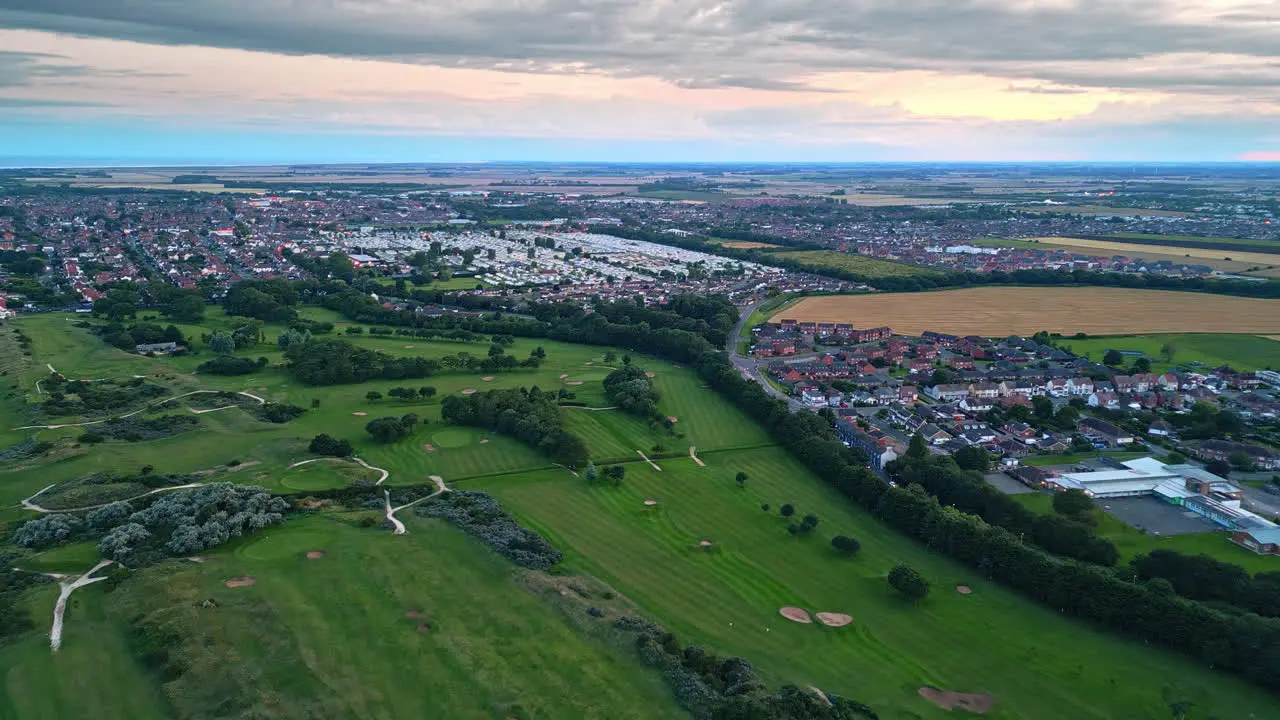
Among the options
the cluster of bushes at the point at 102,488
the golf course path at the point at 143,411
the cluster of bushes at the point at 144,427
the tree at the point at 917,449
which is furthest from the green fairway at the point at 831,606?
the golf course path at the point at 143,411

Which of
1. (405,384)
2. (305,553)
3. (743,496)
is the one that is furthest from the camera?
(405,384)

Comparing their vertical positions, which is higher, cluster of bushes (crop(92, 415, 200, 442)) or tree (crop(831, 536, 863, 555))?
cluster of bushes (crop(92, 415, 200, 442))

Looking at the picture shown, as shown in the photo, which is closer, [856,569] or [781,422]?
[856,569]

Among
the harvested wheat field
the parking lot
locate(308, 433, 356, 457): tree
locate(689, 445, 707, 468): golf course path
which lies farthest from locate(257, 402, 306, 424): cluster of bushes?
the harvested wheat field

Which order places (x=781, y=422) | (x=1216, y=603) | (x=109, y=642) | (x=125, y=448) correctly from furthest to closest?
(x=781, y=422) → (x=125, y=448) → (x=1216, y=603) → (x=109, y=642)

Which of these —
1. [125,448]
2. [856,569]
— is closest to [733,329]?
[856,569]

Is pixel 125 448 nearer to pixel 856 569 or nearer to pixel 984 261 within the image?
pixel 856 569

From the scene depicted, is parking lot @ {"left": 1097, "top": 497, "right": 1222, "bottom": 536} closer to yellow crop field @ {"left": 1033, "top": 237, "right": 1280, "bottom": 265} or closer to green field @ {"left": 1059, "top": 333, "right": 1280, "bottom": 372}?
green field @ {"left": 1059, "top": 333, "right": 1280, "bottom": 372}
